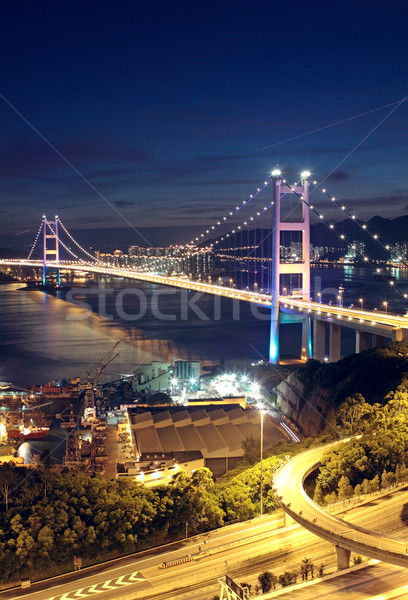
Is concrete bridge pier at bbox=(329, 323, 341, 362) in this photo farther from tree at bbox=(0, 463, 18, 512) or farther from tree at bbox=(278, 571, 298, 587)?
tree at bbox=(278, 571, 298, 587)

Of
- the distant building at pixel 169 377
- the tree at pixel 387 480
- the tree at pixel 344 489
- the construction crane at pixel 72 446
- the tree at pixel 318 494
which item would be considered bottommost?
the construction crane at pixel 72 446

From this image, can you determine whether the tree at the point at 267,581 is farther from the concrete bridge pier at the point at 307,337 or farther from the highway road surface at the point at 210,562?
the concrete bridge pier at the point at 307,337

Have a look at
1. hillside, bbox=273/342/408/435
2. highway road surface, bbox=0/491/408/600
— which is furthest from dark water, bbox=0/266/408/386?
highway road surface, bbox=0/491/408/600

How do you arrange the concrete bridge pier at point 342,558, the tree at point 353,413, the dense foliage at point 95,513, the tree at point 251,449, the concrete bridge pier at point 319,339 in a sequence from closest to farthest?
the concrete bridge pier at point 342,558
the dense foliage at point 95,513
the tree at point 353,413
the tree at point 251,449
the concrete bridge pier at point 319,339

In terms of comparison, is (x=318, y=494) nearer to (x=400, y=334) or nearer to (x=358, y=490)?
(x=358, y=490)

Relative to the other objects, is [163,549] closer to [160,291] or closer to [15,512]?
[15,512]

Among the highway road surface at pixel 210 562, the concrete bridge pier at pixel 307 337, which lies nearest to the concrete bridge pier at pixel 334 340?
the concrete bridge pier at pixel 307 337

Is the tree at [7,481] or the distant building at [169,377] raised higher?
the tree at [7,481]
